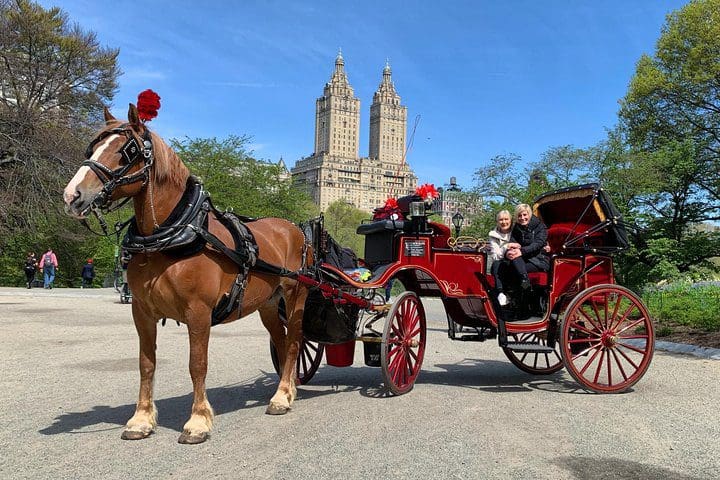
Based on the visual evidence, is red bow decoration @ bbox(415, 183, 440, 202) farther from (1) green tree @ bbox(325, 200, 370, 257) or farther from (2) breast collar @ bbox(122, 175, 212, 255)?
(1) green tree @ bbox(325, 200, 370, 257)

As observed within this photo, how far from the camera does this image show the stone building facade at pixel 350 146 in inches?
5281

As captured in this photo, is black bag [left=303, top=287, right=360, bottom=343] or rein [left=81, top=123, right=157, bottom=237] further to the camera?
black bag [left=303, top=287, right=360, bottom=343]

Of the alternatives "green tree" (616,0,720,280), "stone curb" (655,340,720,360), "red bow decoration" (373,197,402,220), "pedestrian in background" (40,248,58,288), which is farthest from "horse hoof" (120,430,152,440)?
"pedestrian in background" (40,248,58,288)

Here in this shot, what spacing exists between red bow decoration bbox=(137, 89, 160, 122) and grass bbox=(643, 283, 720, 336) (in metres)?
11.1

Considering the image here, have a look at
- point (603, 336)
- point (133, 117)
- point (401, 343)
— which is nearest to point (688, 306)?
point (603, 336)

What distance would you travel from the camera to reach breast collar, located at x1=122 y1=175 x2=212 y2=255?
449 cm

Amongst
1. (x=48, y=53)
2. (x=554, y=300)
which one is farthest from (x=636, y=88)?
(x=48, y=53)

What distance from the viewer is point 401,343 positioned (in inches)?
255

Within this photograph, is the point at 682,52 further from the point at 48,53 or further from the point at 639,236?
the point at 48,53

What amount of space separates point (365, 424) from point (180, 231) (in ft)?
7.53

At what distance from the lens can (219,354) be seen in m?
9.66

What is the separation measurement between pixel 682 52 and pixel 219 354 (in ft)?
81.9

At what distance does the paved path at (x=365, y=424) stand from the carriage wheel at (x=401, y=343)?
0.59 feet

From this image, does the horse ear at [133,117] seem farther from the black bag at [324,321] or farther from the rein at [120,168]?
the black bag at [324,321]
